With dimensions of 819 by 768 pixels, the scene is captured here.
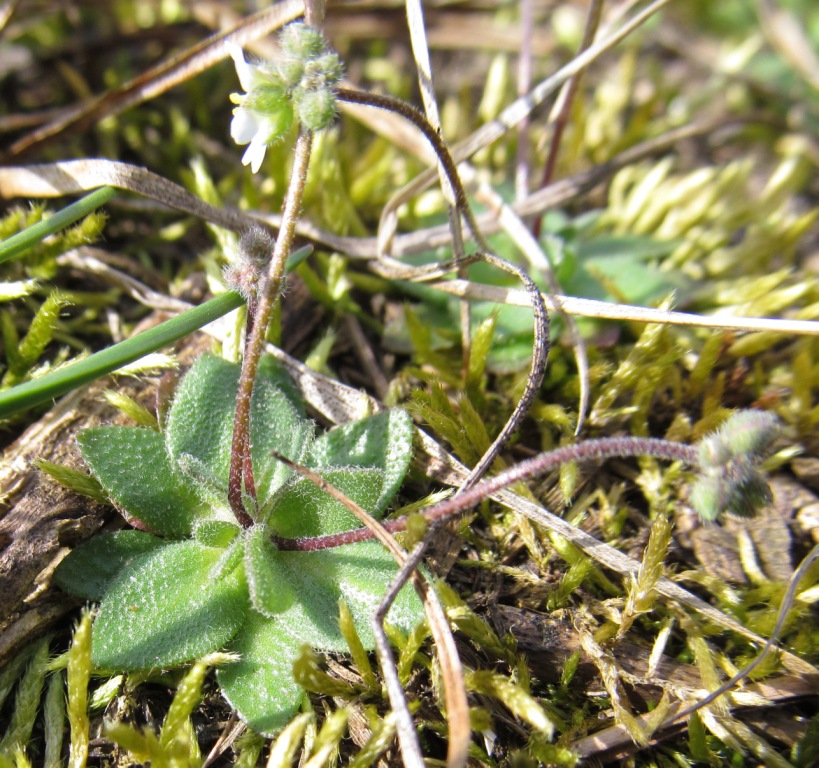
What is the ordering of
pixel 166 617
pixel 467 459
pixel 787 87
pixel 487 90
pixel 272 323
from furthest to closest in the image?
pixel 787 87
pixel 487 90
pixel 272 323
pixel 467 459
pixel 166 617

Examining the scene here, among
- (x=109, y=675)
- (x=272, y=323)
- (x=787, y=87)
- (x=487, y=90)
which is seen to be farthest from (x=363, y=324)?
(x=787, y=87)

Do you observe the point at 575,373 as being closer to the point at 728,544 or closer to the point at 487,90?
the point at 728,544

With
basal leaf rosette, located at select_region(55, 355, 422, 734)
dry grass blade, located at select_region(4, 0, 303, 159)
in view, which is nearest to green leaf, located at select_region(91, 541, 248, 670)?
basal leaf rosette, located at select_region(55, 355, 422, 734)

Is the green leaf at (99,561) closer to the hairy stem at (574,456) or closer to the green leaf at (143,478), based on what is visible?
the green leaf at (143,478)

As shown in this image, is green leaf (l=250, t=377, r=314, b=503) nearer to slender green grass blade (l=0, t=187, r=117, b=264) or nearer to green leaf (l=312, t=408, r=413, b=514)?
green leaf (l=312, t=408, r=413, b=514)

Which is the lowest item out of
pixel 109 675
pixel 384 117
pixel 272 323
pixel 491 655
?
pixel 491 655

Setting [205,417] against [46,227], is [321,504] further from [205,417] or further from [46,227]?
[46,227]

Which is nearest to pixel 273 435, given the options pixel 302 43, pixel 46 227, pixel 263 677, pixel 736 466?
pixel 263 677
